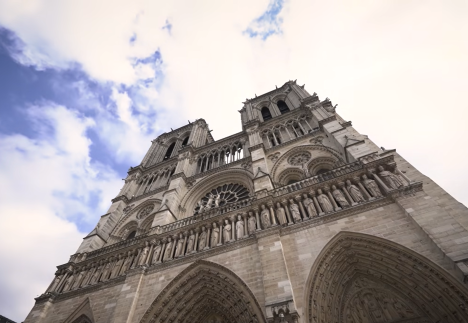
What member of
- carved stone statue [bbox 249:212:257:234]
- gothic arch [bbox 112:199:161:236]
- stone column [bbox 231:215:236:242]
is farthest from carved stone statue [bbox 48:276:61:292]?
carved stone statue [bbox 249:212:257:234]

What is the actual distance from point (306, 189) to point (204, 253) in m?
4.09

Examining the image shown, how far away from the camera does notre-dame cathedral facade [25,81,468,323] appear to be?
18.1ft

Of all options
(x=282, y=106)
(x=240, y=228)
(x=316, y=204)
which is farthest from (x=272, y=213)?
(x=282, y=106)

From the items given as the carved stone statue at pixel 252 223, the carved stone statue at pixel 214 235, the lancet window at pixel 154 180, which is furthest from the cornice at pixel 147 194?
the carved stone statue at pixel 252 223

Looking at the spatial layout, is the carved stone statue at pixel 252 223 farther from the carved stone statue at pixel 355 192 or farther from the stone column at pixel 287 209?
the carved stone statue at pixel 355 192

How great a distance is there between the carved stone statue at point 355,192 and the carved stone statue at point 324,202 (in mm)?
731

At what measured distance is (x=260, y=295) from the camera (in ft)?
20.3

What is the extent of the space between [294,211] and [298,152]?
5.26m

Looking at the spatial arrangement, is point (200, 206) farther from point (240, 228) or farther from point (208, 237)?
point (240, 228)

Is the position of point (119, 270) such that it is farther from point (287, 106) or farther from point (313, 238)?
point (287, 106)

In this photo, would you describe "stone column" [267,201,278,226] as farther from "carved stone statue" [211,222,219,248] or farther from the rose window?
the rose window

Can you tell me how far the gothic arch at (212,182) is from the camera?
1291 cm

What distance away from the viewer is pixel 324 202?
309 inches

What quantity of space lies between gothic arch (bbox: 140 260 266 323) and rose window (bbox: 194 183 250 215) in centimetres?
468
